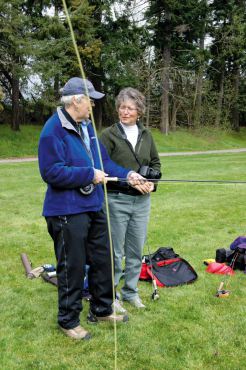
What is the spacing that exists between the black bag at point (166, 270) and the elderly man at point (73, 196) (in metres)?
1.21

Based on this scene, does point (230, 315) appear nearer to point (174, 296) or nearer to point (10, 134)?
point (174, 296)

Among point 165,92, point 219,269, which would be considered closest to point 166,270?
point 219,269

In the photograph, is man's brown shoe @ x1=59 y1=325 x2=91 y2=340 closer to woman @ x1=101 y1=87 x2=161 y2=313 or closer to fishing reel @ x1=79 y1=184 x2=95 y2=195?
woman @ x1=101 y1=87 x2=161 y2=313

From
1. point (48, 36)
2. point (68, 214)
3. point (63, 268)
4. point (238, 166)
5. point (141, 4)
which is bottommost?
point (238, 166)

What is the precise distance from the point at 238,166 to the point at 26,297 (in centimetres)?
1249

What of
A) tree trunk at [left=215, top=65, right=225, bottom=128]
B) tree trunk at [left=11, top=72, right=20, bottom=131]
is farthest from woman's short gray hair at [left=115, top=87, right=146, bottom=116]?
tree trunk at [left=215, top=65, right=225, bottom=128]

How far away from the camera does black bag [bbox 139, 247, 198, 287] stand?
14.8 ft

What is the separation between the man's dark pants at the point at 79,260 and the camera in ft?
10.3

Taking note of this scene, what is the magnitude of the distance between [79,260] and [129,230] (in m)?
0.74

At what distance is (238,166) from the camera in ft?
50.8

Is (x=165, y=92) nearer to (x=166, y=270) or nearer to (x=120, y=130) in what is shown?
(x=166, y=270)

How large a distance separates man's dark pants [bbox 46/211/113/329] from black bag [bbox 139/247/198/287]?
38.1 inches

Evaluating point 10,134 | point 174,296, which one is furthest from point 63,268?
point 10,134

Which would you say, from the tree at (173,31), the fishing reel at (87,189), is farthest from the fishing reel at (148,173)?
the tree at (173,31)
